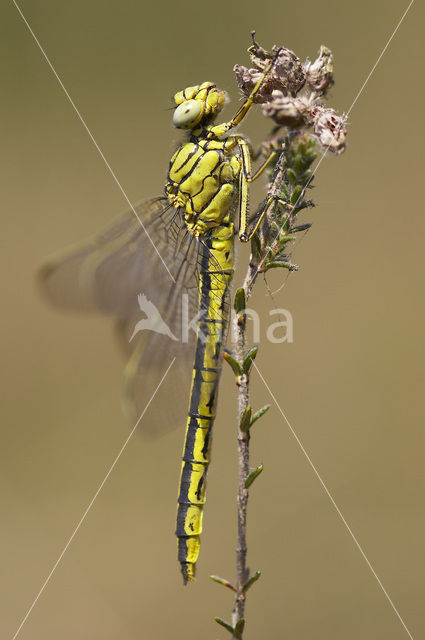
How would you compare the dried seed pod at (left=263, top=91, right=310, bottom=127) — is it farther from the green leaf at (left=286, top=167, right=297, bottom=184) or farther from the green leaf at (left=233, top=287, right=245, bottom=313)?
the green leaf at (left=233, top=287, right=245, bottom=313)

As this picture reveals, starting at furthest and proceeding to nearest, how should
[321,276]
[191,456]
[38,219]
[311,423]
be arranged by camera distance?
[38,219]
[321,276]
[311,423]
[191,456]

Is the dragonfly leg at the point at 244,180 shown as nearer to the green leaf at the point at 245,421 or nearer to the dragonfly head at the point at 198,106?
the dragonfly head at the point at 198,106

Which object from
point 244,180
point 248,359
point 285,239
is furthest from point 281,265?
point 244,180

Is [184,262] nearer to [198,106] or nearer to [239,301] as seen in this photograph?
[198,106]

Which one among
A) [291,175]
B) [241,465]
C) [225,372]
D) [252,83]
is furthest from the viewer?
[225,372]

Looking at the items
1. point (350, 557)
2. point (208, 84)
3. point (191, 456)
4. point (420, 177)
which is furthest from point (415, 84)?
point (191, 456)

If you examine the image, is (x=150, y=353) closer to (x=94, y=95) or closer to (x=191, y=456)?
(x=191, y=456)
